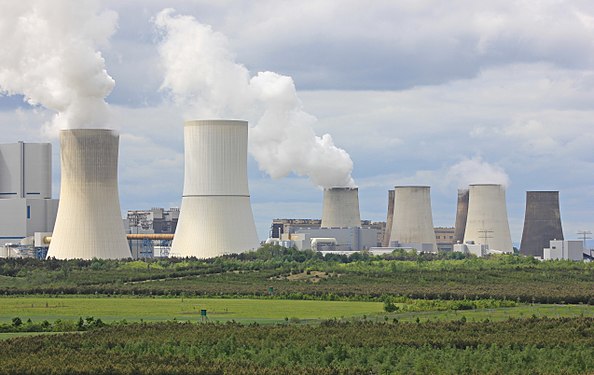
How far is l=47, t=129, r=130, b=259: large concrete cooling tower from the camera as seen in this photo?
5759cm

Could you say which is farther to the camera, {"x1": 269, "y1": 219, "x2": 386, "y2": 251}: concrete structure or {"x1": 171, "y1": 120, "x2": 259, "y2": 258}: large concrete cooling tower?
{"x1": 269, "y1": 219, "x2": 386, "y2": 251}: concrete structure

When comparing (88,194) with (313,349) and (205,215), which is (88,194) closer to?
(205,215)

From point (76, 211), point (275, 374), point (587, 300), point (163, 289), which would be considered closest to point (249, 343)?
point (275, 374)

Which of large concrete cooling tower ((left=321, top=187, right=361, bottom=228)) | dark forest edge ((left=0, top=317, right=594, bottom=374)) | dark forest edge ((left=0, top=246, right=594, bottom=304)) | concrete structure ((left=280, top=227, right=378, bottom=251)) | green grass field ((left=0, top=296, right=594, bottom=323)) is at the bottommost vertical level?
dark forest edge ((left=0, top=317, right=594, bottom=374))

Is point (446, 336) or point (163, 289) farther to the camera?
point (163, 289)

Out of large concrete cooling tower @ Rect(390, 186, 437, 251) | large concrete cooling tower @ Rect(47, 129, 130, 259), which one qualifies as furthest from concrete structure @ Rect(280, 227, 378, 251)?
large concrete cooling tower @ Rect(47, 129, 130, 259)

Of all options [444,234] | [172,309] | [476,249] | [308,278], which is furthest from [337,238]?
[172,309]

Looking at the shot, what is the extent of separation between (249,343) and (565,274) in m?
36.8

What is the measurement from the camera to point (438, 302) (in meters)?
42.7

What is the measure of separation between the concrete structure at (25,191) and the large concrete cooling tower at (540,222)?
108ft

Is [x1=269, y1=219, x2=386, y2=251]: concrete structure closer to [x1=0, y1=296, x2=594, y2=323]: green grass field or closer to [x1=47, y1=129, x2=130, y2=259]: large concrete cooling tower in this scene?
[x1=47, y1=129, x2=130, y2=259]: large concrete cooling tower

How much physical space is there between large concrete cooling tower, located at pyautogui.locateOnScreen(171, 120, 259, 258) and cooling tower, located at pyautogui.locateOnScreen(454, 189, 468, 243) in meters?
35.0

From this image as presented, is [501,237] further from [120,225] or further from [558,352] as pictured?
[558,352]

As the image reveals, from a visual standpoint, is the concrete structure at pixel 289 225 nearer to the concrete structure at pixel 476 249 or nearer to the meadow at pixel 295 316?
the concrete structure at pixel 476 249
